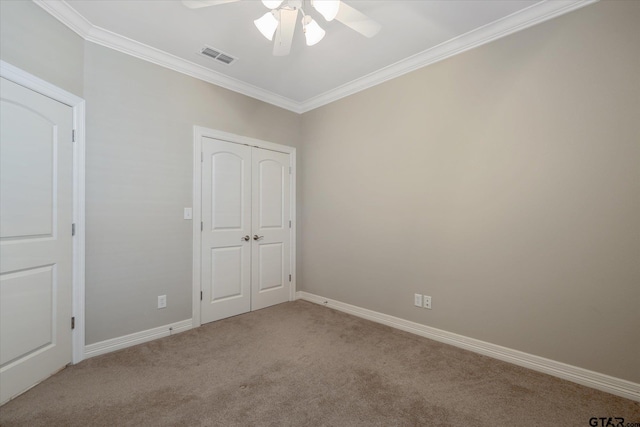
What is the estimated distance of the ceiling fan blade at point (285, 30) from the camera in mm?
1801

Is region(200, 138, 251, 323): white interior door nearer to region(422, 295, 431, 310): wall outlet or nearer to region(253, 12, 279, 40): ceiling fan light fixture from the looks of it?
region(253, 12, 279, 40): ceiling fan light fixture

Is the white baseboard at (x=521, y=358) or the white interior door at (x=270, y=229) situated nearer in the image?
the white baseboard at (x=521, y=358)

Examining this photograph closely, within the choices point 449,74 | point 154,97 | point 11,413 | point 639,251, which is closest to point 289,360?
point 11,413

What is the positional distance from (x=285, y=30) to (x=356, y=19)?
47 cm

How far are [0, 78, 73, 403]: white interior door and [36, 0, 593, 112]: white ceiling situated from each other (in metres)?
0.82

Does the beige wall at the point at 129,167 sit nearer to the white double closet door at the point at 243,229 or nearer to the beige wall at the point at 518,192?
the white double closet door at the point at 243,229

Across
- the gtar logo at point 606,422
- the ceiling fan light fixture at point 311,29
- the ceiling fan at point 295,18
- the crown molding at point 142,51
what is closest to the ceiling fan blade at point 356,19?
the ceiling fan at point 295,18

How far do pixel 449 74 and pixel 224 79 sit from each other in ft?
7.83

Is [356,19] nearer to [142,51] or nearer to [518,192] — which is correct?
[518,192]

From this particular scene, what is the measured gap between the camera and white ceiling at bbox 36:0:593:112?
85.0 inches

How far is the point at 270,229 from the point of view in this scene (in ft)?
12.4

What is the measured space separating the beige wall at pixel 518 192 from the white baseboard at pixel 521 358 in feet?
0.19

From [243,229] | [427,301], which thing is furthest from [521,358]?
[243,229]

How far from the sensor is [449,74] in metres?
2.69
